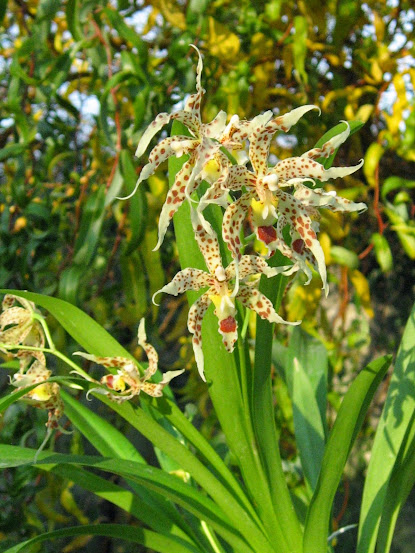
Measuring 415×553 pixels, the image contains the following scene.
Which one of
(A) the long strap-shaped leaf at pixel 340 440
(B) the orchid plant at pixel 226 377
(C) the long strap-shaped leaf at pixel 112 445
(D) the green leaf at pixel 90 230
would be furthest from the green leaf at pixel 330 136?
(D) the green leaf at pixel 90 230

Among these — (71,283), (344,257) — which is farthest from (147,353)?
(344,257)

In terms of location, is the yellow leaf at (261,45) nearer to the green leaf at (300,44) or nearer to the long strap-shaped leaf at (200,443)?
the green leaf at (300,44)

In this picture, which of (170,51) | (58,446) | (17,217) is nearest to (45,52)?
(170,51)

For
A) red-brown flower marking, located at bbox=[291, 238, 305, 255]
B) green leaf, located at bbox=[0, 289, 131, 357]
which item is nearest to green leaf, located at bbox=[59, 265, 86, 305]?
green leaf, located at bbox=[0, 289, 131, 357]

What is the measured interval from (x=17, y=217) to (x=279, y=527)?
3.02 ft

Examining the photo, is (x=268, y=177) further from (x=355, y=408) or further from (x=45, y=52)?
(x=45, y=52)

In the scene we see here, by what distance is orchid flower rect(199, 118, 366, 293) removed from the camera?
60 cm

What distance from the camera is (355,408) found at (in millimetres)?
703

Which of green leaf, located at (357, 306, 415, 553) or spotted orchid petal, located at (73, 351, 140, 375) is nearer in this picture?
spotted orchid petal, located at (73, 351, 140, 375)

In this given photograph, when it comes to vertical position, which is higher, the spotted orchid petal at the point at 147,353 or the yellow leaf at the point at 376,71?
the yellow leaf at the point at 376,71

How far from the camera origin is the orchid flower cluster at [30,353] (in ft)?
2.46

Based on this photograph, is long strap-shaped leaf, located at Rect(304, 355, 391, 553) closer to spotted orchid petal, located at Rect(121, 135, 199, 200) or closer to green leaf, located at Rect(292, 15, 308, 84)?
spotted orchid petal, located at Rect(121, 135, 199, 200)

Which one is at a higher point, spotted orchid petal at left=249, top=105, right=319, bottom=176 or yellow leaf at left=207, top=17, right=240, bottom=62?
yellow leaf at left=207, top=17, right=240, bottom=62

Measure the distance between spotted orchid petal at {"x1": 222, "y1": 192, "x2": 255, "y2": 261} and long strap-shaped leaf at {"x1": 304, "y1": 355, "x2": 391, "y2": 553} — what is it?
21cm
